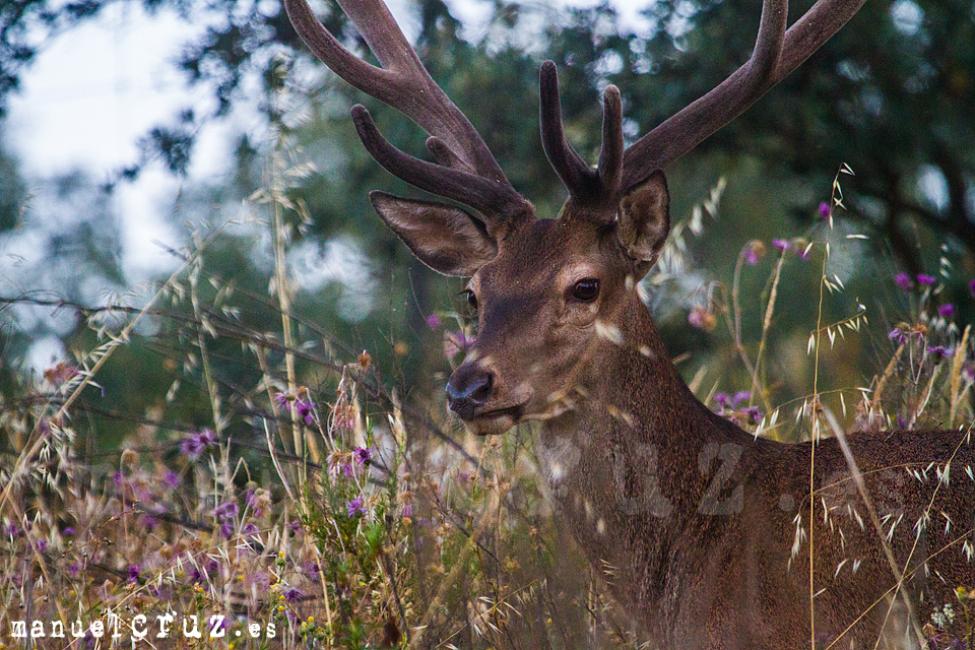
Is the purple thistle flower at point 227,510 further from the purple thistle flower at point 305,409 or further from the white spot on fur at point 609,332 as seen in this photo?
the white spot on fur at point 609,332

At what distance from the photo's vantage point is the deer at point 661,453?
3.95 meters

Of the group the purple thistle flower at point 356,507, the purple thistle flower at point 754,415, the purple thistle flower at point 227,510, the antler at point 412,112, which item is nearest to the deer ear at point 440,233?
the antler at point 412,112

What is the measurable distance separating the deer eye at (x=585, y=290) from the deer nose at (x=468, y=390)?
0.52 meters

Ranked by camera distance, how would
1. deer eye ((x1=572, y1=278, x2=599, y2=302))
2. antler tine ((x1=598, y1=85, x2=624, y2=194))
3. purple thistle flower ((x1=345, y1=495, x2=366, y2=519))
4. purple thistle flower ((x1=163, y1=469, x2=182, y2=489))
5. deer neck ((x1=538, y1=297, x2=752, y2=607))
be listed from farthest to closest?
purple thistle flower ((x1=163, y1=469, x2=182, y2=489)) → deer eye ((x1=572, y1=278, x2=599, y2=302)) → antler tine ((x1=598, y1=85, x2=624, y2=194)) → deer neck ((x1=538, y1=297, x2=752, y2=607)) → purple thistle flower ((x1=345, y1=495, x2=366, y2=519))

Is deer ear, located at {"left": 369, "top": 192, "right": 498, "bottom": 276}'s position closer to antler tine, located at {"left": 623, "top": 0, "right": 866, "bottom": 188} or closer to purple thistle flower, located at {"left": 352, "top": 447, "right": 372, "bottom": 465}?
antler tine, located at {"left": 623, "top": 0, "right": 866, "bottom": 188}

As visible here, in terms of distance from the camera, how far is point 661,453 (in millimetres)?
4301

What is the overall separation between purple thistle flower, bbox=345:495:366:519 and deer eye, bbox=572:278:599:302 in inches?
44.7

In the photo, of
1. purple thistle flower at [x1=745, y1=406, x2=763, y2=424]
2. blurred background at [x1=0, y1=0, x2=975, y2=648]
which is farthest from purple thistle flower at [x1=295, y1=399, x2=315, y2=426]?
purple thistle flower at [x1=745, y1=406, x2=763, y2=424]

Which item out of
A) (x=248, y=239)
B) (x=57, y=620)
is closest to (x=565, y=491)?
(x=57, y=620)

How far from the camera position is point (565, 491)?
4.36 meters

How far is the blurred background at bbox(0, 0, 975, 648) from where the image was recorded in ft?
14.1

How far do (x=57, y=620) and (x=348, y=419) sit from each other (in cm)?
152

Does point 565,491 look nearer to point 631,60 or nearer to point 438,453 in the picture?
point 438,453
